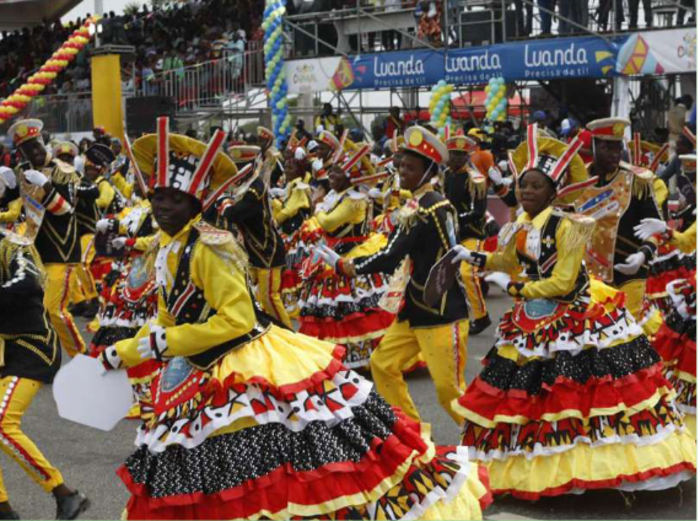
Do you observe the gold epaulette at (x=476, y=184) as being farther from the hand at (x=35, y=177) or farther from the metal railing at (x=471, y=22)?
the metal railing at (x=471, y=22)

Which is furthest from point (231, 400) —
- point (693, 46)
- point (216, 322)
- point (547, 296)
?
point (693, 46)

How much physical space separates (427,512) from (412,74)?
15.4 metres

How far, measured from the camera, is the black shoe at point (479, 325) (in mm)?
11047

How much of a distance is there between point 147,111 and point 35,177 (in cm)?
644

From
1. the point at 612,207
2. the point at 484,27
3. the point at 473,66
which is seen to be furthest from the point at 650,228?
the point at 484,27

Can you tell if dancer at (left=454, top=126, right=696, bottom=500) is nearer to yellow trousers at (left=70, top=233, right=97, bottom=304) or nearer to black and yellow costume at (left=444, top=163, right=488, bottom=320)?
black and yellow costume at (left=444, top=163, right=488, bottom=320)

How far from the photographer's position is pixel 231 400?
432cm

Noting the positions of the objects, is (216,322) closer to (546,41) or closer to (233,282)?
(233,282)

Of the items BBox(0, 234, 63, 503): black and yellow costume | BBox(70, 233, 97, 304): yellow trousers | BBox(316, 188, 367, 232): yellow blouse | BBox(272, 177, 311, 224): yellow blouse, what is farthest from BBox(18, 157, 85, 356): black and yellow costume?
BBox(0, 234, 63, 503): black and yellow costume

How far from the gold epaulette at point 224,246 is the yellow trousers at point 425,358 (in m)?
2.27

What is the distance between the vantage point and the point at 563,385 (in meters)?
5.65

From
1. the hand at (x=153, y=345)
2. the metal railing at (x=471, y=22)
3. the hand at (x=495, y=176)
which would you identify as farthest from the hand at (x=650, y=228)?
the metal railing at (x=471, y=22)

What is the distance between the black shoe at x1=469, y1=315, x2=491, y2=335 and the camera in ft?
36.2

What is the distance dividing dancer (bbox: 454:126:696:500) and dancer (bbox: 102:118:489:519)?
1118 mm
